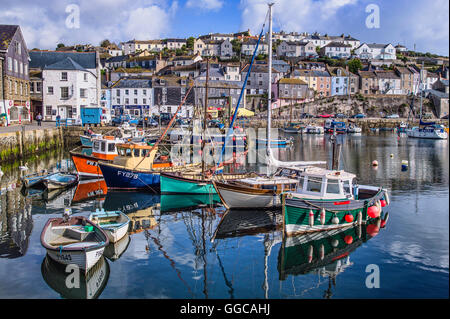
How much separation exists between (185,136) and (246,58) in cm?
7479

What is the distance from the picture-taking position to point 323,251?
1543cm

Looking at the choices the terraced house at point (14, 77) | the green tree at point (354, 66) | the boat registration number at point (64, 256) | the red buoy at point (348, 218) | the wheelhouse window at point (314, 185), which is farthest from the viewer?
A: the green tree at point (354, 66)

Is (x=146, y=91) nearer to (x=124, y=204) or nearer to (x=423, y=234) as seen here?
(x=124, y=204)

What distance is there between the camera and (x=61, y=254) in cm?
1284

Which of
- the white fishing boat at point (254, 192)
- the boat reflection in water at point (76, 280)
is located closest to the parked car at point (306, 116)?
the white fishing boat at point (254, 192)

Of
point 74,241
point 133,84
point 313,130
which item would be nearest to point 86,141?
point 133,84

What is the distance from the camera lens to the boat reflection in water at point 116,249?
14582 mm

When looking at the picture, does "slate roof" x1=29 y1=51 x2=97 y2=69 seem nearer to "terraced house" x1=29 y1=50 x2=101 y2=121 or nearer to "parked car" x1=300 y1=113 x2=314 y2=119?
"terraced house" x1=29 y1=50 x2=101 y2=121

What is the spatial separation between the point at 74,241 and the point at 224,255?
496 cm

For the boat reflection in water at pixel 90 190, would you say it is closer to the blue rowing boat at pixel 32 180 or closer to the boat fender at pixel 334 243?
the blue rowing boat at pixel 32 180

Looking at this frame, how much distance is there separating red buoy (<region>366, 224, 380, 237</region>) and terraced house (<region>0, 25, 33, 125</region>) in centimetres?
3854

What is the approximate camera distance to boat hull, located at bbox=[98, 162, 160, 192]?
2559 centimetres

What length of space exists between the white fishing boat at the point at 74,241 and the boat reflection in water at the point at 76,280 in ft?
0.83

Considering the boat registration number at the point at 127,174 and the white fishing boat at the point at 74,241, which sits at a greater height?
the boat registration number at the point at 127,174
